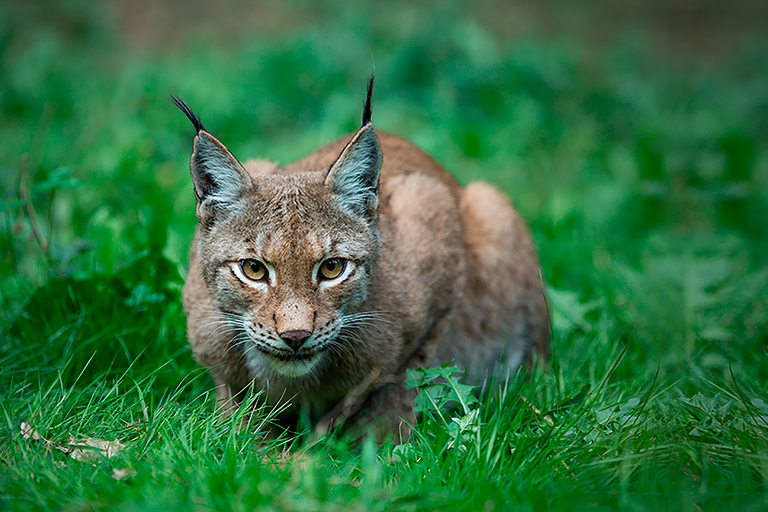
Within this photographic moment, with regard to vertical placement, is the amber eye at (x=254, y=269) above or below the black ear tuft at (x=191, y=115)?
below

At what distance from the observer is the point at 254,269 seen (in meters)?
3.26

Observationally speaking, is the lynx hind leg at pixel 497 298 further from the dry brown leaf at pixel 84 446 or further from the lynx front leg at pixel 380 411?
the dry brown leaf at pixel 84 446

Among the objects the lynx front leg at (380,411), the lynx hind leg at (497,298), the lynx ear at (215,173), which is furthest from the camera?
the lynx hind leg at (497,298)

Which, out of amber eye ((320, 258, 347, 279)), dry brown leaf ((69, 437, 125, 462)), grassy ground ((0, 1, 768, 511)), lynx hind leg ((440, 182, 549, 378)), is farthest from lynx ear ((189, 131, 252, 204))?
lynx hind leg ((440, 182, 549, 378))

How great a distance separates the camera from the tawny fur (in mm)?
3236

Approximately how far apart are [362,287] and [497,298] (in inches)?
54.7

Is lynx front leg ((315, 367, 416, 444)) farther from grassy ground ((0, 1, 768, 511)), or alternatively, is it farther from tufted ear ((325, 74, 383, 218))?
tufted ear ((325, 74, 383, 218))

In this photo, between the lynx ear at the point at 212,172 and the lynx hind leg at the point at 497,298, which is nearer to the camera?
the lynx ear at the point at 212,172

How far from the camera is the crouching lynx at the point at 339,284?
3.22 m

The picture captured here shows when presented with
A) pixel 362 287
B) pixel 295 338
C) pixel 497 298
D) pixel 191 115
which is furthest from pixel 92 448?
pixel 497 298

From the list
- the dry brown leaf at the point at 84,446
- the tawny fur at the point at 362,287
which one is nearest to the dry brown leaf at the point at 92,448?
the dry brown leaf at the point at 84,446

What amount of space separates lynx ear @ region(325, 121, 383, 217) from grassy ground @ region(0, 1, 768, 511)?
119cm

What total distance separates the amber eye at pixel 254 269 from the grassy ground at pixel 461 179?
0.73 metres

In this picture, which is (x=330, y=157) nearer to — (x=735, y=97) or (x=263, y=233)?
(x=263, y=233)
